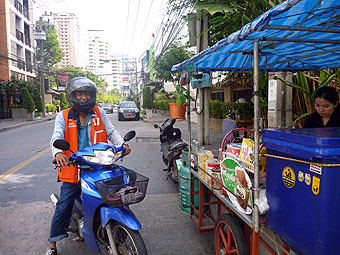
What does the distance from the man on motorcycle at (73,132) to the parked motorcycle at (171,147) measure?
2.53m

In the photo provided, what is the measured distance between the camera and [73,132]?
2.86 m

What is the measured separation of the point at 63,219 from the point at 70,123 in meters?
0.97

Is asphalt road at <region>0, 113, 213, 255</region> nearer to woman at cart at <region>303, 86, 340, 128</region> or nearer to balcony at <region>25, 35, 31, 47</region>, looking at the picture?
woman at cart at <region>303, 86, 340, 128</region>

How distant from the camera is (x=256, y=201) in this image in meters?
2.04

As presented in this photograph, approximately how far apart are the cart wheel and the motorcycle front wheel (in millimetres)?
756

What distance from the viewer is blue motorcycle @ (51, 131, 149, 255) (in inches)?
89.3

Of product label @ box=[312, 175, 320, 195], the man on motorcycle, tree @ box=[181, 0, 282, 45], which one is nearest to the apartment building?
tree @ box=[181, 0, 282, 45]

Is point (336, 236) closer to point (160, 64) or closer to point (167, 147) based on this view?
point (167, 147)

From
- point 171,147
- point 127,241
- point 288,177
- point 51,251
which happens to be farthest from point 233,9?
point 51,251

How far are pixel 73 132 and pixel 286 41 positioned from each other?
7.06 ft

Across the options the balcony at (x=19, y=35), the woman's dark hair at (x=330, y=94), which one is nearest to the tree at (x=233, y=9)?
the woman's dark hair at (x=330, y=94)

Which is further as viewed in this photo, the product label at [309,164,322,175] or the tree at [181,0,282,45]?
the tree at [181,0,282,45]

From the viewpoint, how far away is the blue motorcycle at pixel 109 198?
2.27m

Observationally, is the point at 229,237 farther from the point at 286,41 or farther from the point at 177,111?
the point at 177,111
